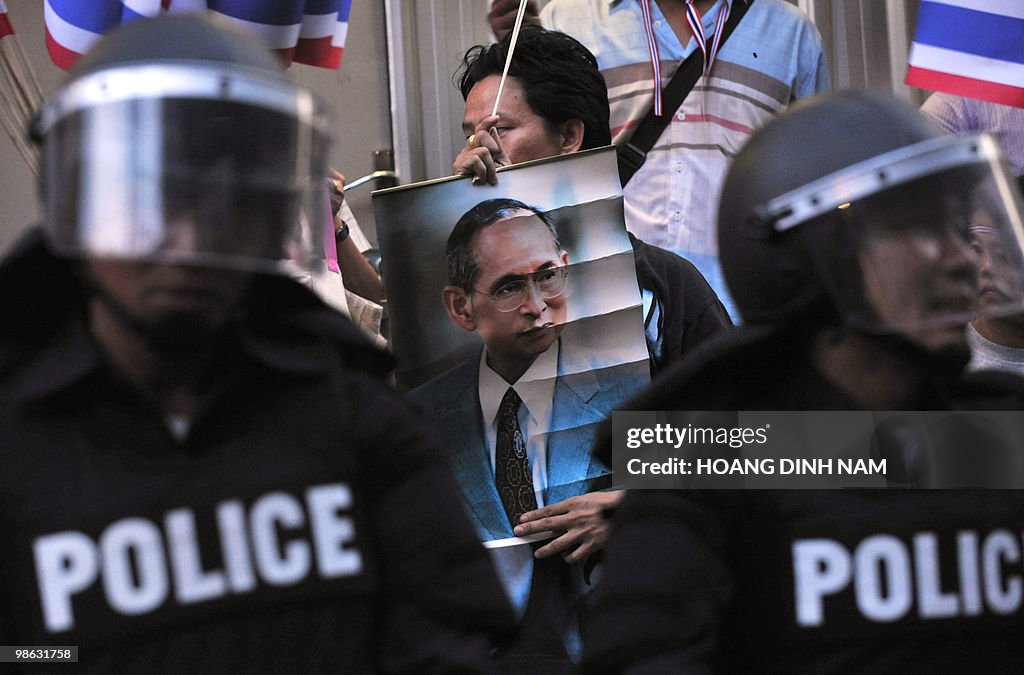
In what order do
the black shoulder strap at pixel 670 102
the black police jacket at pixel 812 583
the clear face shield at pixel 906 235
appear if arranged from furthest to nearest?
the black shoulder strap at pixel 670 102 → the clear face shield at pixel 906 235 → the black police jacket at pixel 812 583

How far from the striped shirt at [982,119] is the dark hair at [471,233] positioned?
1494 millimetres

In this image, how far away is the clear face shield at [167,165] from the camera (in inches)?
74.2

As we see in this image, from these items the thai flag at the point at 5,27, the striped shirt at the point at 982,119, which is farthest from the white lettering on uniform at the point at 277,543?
the striped shirt at the point at 982,119

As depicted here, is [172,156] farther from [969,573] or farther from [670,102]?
[670,102]

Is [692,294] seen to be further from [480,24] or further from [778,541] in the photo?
[480,24]

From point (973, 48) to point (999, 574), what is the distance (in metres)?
2.18

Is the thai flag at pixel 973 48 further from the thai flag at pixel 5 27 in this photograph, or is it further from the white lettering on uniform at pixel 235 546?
the white lettering on uniform at pixel 235 546

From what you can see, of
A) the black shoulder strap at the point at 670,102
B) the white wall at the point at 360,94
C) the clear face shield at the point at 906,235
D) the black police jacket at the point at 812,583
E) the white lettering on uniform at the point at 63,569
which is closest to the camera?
the white lettering on uniform at the point at 63,569

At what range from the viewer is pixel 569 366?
10.7 feet

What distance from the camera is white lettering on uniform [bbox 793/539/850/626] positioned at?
6.66 ft

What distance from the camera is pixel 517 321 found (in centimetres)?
328

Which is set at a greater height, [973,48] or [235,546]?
[973,48]

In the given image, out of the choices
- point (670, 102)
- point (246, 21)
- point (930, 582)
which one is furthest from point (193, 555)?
point (670, 102)

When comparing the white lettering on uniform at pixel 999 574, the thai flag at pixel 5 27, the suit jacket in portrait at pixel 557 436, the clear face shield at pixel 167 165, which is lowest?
the white lettering on uniform at pixel 999 574
